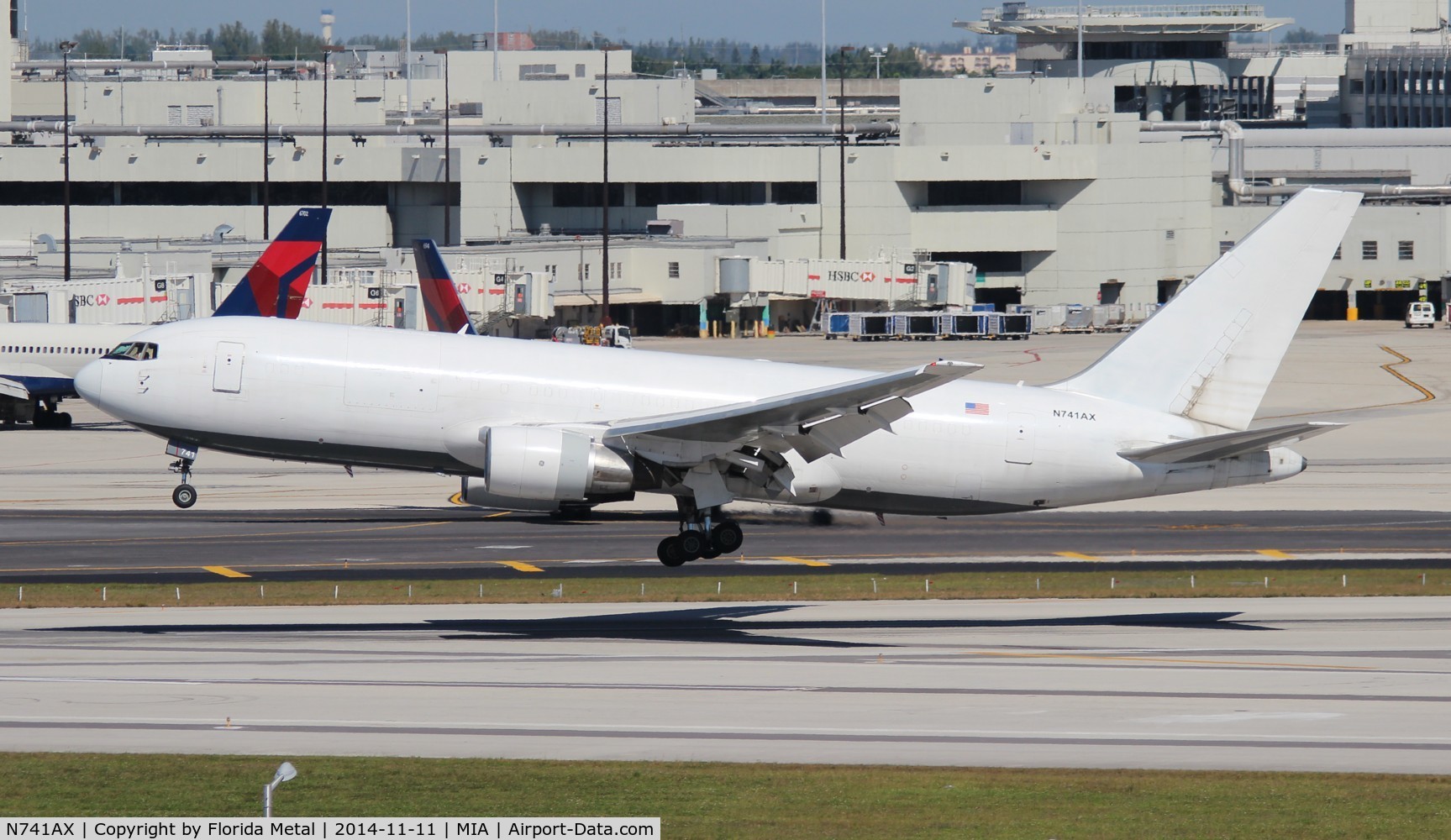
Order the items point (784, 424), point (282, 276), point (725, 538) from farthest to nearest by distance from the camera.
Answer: point (282, 276), point (725, 538), point (784, 424)

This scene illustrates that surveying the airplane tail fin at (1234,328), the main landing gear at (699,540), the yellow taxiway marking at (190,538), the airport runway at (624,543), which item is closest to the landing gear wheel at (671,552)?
the main landing gear at (699,540)

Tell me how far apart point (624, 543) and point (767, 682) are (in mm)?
18343

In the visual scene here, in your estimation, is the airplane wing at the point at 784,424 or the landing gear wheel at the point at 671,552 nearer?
the airplane wing at the point at 784,424

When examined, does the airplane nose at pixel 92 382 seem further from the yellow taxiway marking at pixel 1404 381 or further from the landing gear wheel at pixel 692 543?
the yellow taxiway marking at pixel 1404 381

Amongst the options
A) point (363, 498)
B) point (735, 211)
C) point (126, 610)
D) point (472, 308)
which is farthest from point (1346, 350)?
point (126, 610)

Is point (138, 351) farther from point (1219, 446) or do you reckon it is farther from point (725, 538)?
point (1219, 446)

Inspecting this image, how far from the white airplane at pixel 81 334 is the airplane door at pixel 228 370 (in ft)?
111

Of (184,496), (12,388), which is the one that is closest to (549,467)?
(184,496)

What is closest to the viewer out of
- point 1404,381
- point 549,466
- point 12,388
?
point 549,466

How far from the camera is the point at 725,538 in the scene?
A: 127ft

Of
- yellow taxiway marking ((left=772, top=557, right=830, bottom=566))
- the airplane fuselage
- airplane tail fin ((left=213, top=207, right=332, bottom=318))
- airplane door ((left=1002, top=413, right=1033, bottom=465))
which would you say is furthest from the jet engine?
airplane tail fin ((left=213, top=207, right=332, bottom=318))

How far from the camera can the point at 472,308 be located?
121 metres

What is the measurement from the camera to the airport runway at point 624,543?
161 ft

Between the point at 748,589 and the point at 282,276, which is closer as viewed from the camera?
the point at 748,589
